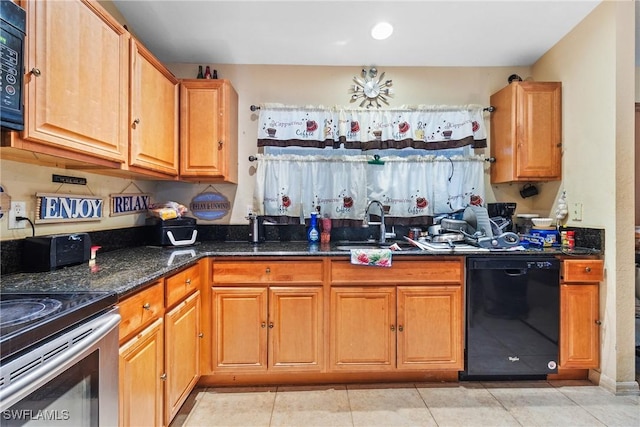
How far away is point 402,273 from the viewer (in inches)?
81.0

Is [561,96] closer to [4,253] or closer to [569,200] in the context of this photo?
[569,200]

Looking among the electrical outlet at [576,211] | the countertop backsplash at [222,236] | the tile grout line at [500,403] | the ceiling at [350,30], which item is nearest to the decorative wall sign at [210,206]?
the countertop backsplash at [222,236]

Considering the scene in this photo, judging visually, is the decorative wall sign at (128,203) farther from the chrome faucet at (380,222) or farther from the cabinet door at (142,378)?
the chrome faucet at (380,222)

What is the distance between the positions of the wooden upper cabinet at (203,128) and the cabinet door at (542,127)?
234cm

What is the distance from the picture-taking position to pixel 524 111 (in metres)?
2.45

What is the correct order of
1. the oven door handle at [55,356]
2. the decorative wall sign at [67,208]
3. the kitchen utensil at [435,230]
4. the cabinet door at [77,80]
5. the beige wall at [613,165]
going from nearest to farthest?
1. the oven door handle at [55,356]
2. the cabinet door at [77,80]
3. the decorative wall sign at [67,208]
4. the beige wall at [613,165]
5. the kitchen utensil at [435,230]

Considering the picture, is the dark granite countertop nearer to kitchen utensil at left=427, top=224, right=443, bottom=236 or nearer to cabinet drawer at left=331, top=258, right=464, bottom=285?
cabinet drawer at left=331, top=258, right=464, bottom=285

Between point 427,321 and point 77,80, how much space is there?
7.60 ft

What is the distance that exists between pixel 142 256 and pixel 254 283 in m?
0.70

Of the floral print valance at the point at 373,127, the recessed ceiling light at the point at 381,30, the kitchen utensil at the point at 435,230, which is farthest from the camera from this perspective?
the floral print valance at the point at 373,127

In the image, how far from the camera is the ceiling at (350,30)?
79.1 inches

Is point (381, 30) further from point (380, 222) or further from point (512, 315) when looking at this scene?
point (512, 315)

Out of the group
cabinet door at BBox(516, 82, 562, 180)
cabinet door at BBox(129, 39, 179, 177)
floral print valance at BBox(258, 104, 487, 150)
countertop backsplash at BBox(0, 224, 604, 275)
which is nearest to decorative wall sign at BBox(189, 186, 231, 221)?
countertop backsplash at BBox(0, 224, 604, 275)

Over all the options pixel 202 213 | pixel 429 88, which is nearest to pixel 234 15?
pixel 202 213
